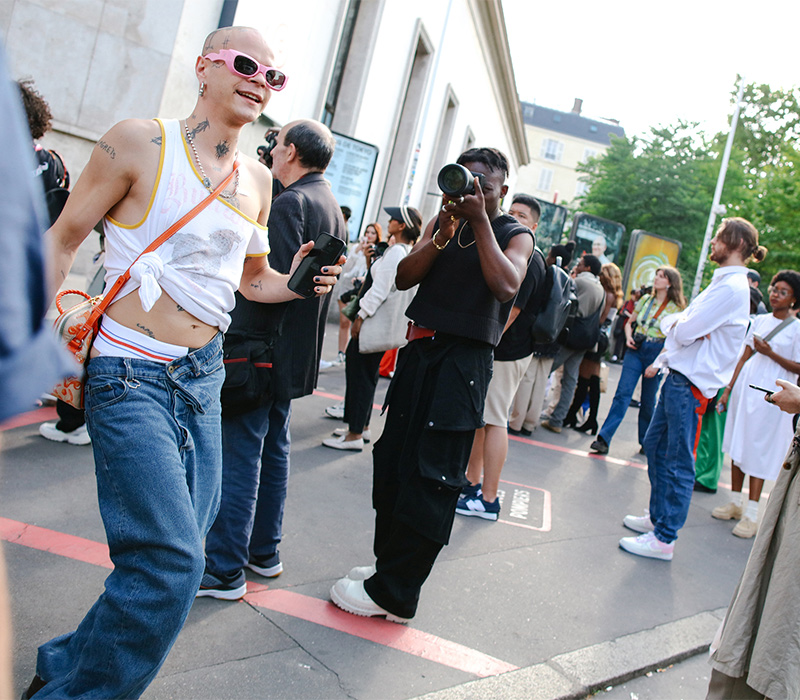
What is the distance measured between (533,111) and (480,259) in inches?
3068

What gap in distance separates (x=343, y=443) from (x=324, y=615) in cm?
277


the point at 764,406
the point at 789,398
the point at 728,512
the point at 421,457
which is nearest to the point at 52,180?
the point at 421,457

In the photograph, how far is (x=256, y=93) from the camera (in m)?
2.29

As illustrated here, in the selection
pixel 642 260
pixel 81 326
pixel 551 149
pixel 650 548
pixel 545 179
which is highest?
pixel 551 149

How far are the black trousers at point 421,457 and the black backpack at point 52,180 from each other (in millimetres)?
2461

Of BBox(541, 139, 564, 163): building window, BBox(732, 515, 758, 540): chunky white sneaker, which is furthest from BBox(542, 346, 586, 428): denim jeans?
BBox(541, 139, 564, 163): building window

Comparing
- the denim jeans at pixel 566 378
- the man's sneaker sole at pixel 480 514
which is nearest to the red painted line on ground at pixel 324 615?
the man's sneaker sole at pixel 480 514

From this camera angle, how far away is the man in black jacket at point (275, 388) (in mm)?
3186

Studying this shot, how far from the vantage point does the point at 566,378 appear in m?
8.86

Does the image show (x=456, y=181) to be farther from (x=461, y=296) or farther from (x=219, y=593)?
(x=219, y=593)

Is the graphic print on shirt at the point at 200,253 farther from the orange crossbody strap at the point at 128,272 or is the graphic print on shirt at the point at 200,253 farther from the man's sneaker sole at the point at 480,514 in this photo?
the man's sneaker sole at the point at 480,514

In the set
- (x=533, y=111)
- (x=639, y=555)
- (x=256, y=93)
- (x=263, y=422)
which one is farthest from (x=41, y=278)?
(x=533, y=111)

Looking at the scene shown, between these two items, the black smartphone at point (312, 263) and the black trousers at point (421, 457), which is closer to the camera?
the black smartphone at point (312, 263)

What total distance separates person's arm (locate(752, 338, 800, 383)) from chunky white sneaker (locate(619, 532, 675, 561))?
2165mm
